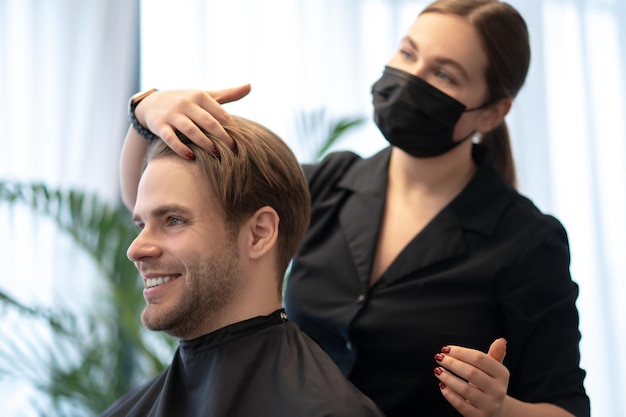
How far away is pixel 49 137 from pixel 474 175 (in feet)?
6.37

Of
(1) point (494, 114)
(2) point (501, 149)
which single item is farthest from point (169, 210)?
(2) point (501, 149)

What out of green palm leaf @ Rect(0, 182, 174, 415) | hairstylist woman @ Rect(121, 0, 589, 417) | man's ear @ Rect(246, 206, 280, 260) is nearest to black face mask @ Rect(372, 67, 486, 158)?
hairstylist woman @ Rect(121, 0, 589, 417)

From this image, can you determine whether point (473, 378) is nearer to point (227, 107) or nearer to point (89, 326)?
point (89, 326)

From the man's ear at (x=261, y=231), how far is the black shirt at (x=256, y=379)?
128 mm

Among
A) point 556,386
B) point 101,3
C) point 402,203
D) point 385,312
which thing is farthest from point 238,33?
point 556,386

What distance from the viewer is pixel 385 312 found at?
176 cm

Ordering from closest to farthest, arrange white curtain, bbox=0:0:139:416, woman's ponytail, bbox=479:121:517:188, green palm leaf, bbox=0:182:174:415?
1. woman's ponytail, bbox=479:121:517:188
2. green palm leaf, bbox=0:182:174:415
3. white curtain, bbox=0:0:139:416

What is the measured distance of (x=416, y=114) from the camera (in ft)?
5.97

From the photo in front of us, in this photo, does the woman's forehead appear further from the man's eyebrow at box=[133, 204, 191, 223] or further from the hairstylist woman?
the man's eyebrow at box=[133, 204, 191, 223]

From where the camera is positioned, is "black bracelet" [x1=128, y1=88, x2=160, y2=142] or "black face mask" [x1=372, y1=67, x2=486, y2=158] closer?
"black bracelet" [x1=128, y1=88, x2=160, y2=142]

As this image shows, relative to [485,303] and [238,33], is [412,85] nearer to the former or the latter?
[485,303]

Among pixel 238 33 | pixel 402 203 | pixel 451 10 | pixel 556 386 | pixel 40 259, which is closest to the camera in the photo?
pixel 556 386

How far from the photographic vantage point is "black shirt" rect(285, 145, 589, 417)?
1.67 meters

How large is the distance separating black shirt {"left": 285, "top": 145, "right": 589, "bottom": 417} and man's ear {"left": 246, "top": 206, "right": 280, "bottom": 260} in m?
0.31
